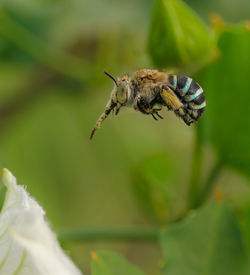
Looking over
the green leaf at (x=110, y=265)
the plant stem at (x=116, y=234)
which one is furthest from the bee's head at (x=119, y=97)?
the plant stem at (x=116, y=234)

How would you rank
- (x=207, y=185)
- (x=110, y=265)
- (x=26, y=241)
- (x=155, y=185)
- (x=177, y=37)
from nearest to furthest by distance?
(x=26, y=241), (x=110, y=265), (x=177, y=37), (x=207, y=185), (x=155, y=185)

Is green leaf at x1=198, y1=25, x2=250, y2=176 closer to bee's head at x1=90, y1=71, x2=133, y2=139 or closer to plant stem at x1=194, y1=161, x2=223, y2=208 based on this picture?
plant stem at x1=194, y1=161, x2=223, y2=208

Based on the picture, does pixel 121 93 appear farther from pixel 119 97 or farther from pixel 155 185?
pixel 155 185

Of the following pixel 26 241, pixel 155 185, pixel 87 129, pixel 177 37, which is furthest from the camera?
pixel 87 129

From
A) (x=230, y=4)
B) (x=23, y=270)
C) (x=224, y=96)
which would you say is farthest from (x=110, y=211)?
(x=23, y=270)

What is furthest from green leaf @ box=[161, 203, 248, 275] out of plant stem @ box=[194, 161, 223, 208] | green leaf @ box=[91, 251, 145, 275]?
plant stem @ box=[194, 161, 223, 208]

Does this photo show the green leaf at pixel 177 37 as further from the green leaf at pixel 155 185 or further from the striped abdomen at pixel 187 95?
the green leaf at pixel 155 185

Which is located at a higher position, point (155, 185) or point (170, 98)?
point (170, 98)

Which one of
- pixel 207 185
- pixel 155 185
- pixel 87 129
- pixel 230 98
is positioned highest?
pixel 230 98

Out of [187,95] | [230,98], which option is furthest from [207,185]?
[187,95]
